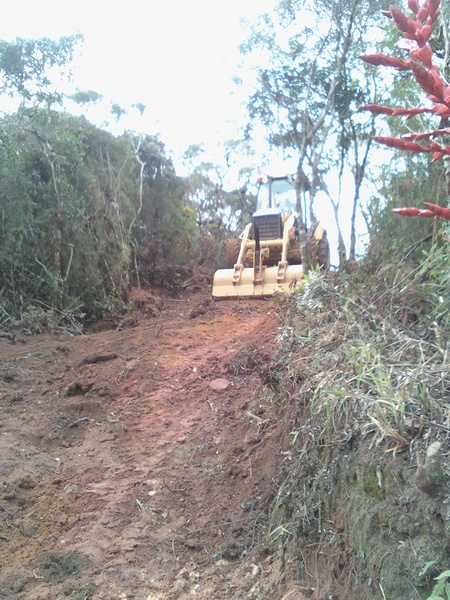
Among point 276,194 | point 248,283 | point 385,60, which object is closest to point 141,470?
point 385,60

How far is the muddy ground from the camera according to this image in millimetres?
4438

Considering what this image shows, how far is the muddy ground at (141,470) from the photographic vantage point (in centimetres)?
444

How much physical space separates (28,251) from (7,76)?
11.1 feet

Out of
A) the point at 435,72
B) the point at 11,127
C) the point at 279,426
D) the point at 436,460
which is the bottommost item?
the point at 279,426

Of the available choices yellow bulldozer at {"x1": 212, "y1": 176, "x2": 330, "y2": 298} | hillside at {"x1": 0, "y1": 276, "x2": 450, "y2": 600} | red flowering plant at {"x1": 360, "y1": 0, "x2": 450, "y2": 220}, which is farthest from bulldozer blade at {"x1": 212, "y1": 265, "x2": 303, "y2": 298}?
red flowering plant at {"x1": 360, "y1": 0, "x2": 450, "y2": 220}

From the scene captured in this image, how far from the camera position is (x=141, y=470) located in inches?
226

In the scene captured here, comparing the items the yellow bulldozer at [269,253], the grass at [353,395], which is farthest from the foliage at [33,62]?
the grass at [353,395]

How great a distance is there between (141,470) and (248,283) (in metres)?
6.27

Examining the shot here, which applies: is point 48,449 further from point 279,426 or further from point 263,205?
point 263,205

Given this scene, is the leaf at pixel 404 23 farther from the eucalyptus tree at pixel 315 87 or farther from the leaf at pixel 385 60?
the eucalyptus tree at pixel 315 87

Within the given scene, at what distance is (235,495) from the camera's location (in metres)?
5.04

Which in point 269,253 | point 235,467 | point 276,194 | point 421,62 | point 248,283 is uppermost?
point 276,194

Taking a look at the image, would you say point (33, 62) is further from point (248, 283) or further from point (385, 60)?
point (385, 60)

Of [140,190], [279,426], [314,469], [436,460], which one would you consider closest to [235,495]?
[279,426]
